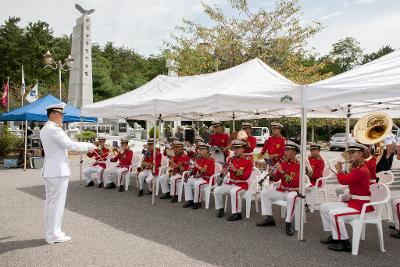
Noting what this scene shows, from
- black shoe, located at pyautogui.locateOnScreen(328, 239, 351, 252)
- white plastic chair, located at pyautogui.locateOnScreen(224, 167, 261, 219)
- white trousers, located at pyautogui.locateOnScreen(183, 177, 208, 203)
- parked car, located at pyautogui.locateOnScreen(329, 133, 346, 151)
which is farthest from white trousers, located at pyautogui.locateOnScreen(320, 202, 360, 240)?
parked car, located at pyautogui.locateOnScreen(329, 133, 346, 151)

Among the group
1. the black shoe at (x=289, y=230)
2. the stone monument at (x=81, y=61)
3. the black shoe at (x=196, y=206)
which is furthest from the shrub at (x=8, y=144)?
the black shoe at (x=289, y=230)

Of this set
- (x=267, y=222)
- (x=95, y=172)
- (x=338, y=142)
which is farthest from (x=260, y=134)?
(x=267, y=222)

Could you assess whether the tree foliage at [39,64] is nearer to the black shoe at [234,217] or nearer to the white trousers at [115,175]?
the white trousers at [115,175]

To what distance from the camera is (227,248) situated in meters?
5.60

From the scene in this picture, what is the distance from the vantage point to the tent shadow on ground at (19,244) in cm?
550

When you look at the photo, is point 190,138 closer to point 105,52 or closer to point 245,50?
point 245,50

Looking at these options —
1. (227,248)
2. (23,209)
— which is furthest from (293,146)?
(23,209)

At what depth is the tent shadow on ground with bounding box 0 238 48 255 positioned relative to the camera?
5.50 m

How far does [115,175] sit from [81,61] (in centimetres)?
1754

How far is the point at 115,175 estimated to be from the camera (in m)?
11.3

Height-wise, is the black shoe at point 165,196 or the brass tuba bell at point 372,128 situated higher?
the brass tuba bell at point 372,128

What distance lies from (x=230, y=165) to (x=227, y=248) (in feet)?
7.27

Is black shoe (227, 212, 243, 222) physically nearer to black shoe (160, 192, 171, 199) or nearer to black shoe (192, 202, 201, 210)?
black shoe (192, 202, 201, 210)

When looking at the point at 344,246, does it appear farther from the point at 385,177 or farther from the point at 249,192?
the point at 385,177
